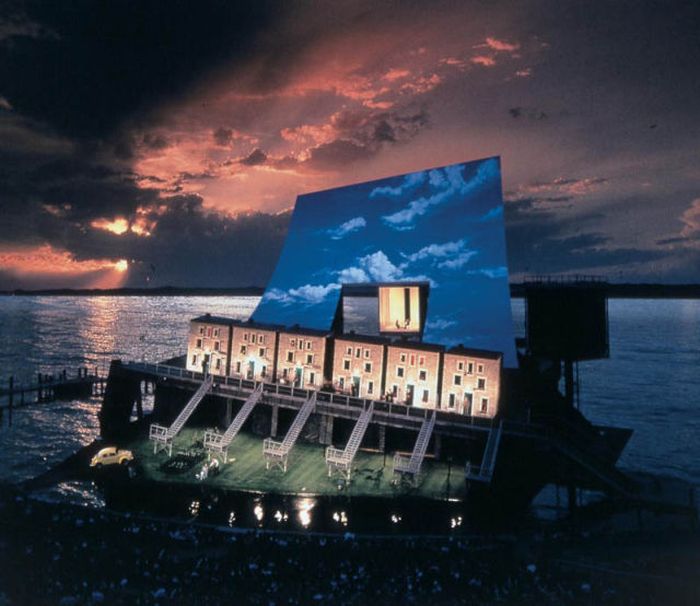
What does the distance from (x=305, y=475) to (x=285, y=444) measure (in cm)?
260

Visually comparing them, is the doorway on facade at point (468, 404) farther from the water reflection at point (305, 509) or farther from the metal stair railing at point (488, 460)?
the water reflection at point (305, 509)

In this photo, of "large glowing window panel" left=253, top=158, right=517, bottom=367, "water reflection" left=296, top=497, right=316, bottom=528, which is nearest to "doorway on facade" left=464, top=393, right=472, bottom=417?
"large glowing window panel" left=253, top=158, right=517, bottom=367

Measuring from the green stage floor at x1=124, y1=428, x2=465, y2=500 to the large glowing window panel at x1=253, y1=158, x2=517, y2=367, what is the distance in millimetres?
12944

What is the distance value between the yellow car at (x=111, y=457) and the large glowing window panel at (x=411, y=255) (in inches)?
847

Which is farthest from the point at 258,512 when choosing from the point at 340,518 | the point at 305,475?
the point at 305,475

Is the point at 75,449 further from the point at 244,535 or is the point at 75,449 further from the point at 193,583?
the point at 193,583

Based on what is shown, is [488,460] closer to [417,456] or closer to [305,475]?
[417,456]

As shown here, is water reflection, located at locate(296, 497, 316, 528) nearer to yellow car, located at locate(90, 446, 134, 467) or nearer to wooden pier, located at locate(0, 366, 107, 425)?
yellow car, located at locate(90, 446, 134, 467)

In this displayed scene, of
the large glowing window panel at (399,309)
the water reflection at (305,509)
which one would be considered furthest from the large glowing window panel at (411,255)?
the water reflection at (305,509)

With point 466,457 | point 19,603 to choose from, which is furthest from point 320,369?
point 19,603

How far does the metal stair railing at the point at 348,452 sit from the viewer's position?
34094 millimetres

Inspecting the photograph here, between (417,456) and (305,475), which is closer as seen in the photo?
(417,456)

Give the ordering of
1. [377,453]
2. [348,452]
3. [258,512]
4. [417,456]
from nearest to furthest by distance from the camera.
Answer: [258,512], [417,456], [348,452], [377,453]

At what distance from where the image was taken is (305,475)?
34.8 metres
